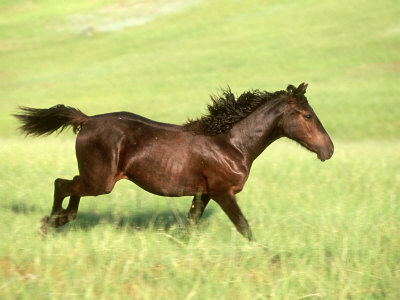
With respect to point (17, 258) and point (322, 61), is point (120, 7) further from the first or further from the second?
point (17, 258)

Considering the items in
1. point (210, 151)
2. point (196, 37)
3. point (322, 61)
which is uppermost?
point (196, 37)

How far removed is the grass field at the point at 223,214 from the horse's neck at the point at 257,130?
941 millimetres

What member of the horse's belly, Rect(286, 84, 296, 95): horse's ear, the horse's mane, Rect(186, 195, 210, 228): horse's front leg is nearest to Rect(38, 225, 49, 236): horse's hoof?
the horse's belly

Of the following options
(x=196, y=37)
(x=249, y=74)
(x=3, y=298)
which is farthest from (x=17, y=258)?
(x=196, y=37)

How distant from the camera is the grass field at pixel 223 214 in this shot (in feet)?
16.2

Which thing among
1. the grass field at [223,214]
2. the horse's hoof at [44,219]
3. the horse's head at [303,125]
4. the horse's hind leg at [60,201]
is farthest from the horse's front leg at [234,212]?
the horse's hoof at [44,219]

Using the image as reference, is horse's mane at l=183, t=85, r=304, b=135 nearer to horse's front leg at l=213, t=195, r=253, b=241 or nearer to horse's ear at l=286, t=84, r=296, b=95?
horse's ear at l=286, t=84, r=296, b=95

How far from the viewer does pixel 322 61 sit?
109ft

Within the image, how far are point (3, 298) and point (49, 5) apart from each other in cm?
6095

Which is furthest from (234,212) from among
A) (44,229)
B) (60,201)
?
(44,229)

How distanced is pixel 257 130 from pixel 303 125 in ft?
1.69

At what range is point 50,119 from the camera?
7004 millimetres

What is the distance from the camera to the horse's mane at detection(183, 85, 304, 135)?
22.2 ft

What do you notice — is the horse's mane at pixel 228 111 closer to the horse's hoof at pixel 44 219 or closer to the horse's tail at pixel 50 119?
the horse's tail at pixel 50 119
